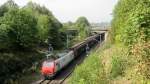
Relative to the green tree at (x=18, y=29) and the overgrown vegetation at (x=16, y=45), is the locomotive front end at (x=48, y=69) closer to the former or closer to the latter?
the overgrown vegetation at (x=16, y=45)

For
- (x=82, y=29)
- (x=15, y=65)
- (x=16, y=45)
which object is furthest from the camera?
(x=82, y=29)

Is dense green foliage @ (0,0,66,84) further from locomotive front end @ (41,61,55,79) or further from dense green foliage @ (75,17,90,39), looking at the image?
dense green foliage @ (75,17,90,39)

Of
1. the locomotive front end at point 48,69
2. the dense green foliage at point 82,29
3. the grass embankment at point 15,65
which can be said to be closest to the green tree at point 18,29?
the grass embankment at point 15,65

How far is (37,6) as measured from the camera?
111312 millimetres

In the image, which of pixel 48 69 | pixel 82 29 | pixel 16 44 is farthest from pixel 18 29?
pixel 82 29

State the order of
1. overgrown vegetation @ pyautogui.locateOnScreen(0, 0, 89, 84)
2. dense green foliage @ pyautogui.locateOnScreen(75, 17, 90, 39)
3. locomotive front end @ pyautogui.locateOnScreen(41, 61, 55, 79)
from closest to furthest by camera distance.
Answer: locomotive front end @ pyautogui.locateOnScreen(41, 61, 55, 79)
overgrown vegetation @ pyautogui.locateOnScreen(0, 0, 89, 84)
dense green foliage @ pyautogui.locateOnScreen(75, 17, 90, 39)

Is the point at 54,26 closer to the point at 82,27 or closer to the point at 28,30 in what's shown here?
the point at 28,30

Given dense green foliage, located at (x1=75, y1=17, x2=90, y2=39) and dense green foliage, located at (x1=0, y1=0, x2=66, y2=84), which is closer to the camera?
dense green foliage, located at (x1=0, y1=0, x2=66, y2=84)

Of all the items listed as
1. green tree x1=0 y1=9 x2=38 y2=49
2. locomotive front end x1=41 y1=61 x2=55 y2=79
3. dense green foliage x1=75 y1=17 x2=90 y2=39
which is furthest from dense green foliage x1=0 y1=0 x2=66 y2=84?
dense green foliage x1=75 y1=17 x2=90 y2=39

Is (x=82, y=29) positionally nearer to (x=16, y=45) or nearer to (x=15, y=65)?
(x=16, y=45)

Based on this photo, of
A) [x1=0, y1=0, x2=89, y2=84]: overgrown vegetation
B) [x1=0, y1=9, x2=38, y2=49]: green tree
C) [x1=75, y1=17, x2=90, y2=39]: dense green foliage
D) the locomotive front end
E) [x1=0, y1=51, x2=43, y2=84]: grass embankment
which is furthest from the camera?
[x1=75, y1=17, x2=90, y2=39]: dense green foliage

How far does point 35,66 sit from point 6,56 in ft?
22.0

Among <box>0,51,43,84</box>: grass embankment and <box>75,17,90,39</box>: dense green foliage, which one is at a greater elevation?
<box>75,17,90,39</box>: dense green foliage

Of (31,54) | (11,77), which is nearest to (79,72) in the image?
(11,77)
